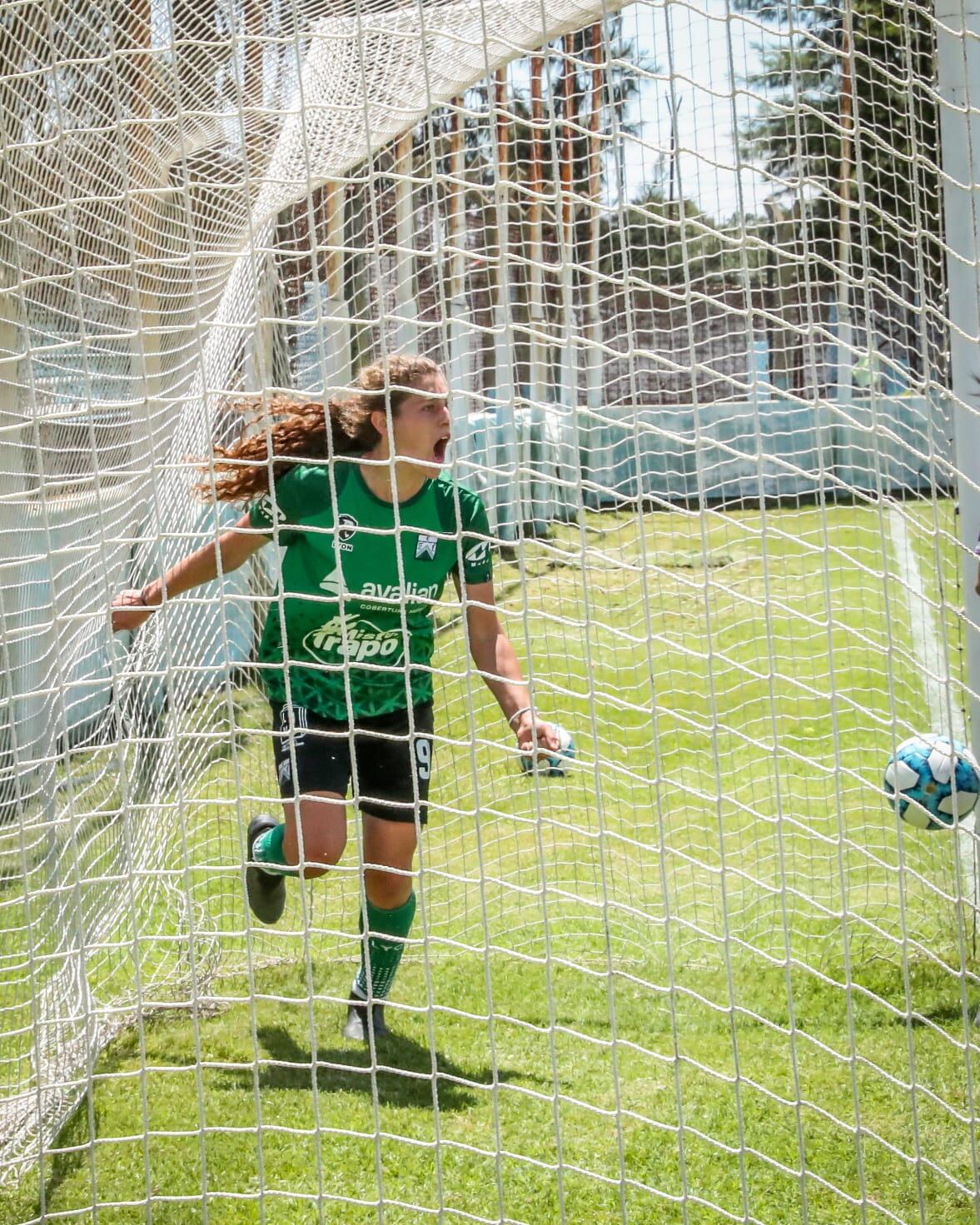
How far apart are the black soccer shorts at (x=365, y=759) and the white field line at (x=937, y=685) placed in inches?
51.8

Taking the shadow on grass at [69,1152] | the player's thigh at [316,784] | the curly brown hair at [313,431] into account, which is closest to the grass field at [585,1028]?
the shadow on grass at [69,1152]

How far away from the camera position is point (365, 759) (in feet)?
11.9

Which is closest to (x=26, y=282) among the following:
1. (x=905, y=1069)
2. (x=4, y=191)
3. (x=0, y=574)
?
(x=4, y=191)

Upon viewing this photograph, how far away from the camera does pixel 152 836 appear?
3.98m

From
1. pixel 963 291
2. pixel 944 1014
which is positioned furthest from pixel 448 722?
pixel 963 291

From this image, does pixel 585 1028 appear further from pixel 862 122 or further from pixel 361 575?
pixel 862 122

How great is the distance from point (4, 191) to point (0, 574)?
0.85 m

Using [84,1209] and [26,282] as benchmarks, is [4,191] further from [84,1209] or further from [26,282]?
[84,1209]

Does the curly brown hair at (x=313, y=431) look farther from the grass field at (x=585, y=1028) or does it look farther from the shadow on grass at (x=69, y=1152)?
the shadow on grass at (x=69, y=1152)

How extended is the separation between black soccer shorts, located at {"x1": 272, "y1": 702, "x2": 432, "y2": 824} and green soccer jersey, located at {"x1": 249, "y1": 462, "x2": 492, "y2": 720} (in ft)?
0.16

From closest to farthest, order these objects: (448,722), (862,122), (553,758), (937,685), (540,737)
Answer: (540,737)
(862,122)
(553,758)
(448,722)
(937,685)

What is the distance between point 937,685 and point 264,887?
116 inches

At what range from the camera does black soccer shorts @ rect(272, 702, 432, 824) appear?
3.48 meters

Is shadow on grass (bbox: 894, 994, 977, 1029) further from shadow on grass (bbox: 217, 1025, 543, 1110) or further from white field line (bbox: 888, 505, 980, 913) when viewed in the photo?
shadow on grass (bbox: 217, 1025, 543, 1110)
